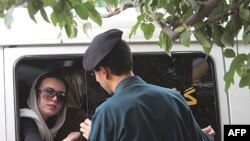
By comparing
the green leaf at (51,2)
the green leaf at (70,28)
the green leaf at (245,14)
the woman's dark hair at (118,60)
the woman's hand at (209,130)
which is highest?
the green leaf at (51,2)

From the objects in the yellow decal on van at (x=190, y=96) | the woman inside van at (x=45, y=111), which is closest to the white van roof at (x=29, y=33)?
the woman inside van at (x=45, y=111)

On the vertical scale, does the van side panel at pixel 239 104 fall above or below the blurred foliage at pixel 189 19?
below

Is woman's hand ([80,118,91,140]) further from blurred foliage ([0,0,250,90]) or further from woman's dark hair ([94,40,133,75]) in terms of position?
blurred foliage ([0,0,250,90])

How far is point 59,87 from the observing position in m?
2.97

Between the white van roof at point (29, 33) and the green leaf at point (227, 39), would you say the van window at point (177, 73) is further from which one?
the green leaf at point (227, 39)

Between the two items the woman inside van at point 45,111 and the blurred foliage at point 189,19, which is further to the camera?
the woman inside van at point 45,111

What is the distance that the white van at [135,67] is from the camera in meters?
2.92

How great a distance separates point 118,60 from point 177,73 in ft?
3.10

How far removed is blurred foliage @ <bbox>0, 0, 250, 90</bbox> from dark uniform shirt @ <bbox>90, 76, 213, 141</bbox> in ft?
0.89

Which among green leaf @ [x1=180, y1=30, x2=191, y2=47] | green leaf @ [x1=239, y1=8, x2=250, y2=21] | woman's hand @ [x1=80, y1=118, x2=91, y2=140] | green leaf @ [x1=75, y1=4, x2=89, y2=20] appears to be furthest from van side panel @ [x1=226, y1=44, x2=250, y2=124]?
green leaf @ [x1=75, y1=4, x2=89, y2=20]

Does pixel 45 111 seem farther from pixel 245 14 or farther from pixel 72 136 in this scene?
pixel 245 14

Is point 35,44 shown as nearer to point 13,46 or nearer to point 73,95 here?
point 13,46

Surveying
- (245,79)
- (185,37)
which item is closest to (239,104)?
(245,79)

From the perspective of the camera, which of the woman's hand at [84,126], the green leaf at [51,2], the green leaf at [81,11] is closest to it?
the green leaf at [51,2]
